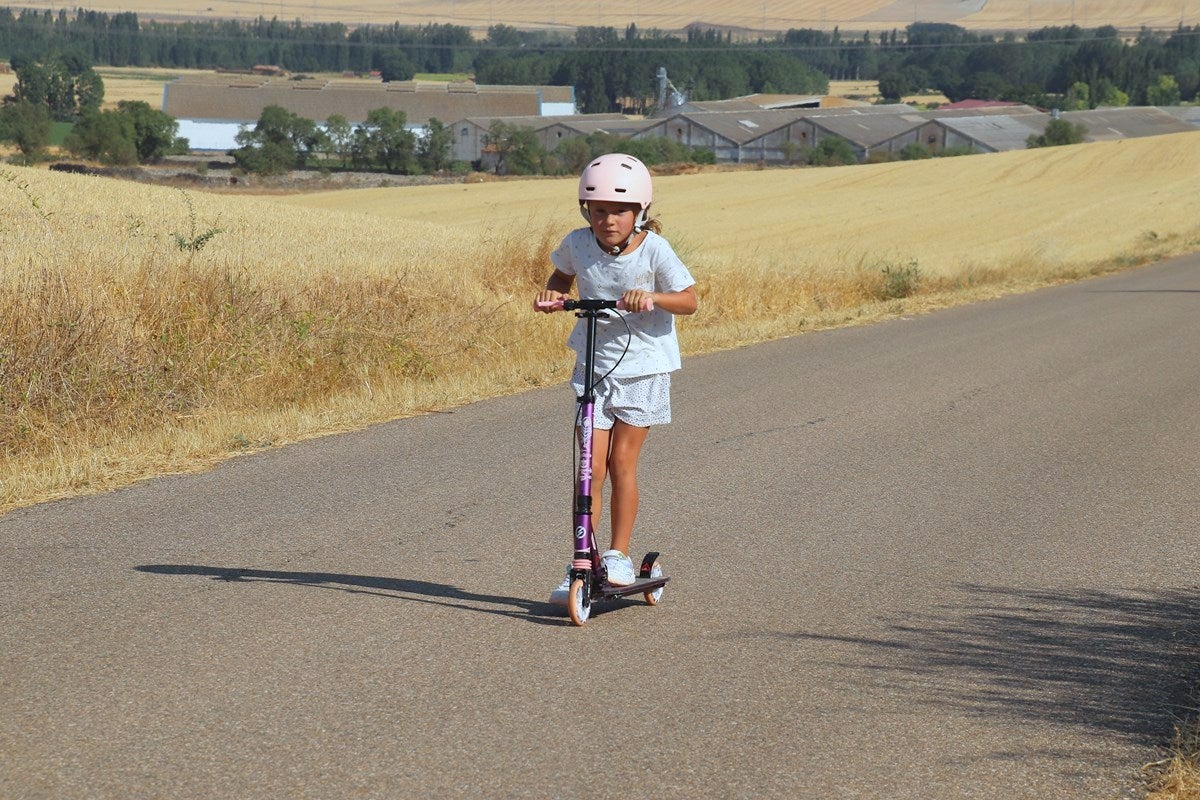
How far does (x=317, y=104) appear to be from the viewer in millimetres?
132625

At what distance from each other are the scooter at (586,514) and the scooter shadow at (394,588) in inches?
7.0

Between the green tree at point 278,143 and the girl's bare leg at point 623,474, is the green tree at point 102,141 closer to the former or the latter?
the green tree at point 278,143

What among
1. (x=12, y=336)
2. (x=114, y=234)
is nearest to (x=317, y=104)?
(x=114, y=234)

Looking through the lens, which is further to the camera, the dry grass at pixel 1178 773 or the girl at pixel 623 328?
the girl at pixel 623 328

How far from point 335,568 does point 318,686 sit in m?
1.64

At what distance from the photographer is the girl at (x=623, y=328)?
18.7 feet

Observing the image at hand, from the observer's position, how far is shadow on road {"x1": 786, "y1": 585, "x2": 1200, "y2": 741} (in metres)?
4.91

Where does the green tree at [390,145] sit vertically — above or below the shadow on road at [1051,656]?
above

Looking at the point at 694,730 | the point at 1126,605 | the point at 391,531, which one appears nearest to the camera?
the point at 694,730

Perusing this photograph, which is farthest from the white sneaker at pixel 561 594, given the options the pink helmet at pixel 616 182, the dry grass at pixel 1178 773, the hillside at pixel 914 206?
the hillside at pixel 914 206

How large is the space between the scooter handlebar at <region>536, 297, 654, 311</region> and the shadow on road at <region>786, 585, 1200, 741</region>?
1370mm

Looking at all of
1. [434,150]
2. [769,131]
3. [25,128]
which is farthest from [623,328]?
[769,131]

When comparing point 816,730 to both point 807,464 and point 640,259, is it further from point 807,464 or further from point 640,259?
point 807,464

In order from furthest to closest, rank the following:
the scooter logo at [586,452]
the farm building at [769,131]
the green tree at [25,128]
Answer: the farm building at [769,131]
the green tree at [25,128]
the scooter logo at [586,452]
